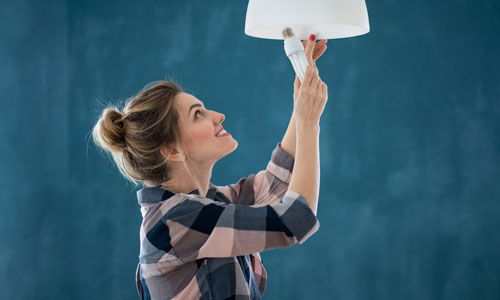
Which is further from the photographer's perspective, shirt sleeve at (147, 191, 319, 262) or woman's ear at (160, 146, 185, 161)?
woman's ear at (160, 146, 185, 161)

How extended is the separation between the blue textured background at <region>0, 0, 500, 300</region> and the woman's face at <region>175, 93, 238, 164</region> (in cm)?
173

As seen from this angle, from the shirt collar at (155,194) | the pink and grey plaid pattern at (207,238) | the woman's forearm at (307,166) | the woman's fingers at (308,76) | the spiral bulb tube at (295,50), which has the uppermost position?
the spiral bulb tube at (295,50)

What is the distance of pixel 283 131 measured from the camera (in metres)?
3.11

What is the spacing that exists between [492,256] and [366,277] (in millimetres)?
608

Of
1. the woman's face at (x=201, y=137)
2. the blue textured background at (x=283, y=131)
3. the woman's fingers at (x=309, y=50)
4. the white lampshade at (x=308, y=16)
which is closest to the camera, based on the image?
the white lampshade at (x=308, y=16)

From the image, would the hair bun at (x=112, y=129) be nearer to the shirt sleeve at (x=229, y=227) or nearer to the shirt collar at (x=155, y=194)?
the shirt collar at (x=155, y=194)

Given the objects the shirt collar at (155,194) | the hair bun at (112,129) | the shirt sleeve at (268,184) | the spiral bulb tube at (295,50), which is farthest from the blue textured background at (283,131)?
the spiral bulb tube at (295,50)

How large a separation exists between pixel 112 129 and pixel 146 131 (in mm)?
73

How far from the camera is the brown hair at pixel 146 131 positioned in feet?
4.43

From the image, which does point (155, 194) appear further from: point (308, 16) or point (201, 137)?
point (308, 16)

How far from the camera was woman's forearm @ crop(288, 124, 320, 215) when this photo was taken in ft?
3.79

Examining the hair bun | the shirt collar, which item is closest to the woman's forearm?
the shirt collar

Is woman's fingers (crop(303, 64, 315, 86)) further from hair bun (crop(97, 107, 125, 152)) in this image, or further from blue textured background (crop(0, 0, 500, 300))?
blue textured background (crop(0, 0, 500, 300))

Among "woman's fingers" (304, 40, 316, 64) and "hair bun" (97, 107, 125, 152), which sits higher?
"woman's fingers" (304, 40, 316, 64)
